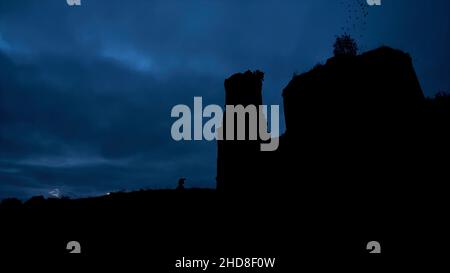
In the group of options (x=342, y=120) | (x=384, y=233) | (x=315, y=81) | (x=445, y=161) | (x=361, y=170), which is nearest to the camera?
(x=384, y=233)

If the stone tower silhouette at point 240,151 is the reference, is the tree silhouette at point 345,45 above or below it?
above

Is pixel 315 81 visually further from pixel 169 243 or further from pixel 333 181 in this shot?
pixel 169 243

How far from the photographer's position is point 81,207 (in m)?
13.1

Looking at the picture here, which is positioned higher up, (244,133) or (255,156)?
(244,133)

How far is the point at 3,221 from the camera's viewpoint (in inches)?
515

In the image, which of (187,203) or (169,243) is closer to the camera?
(169,243)

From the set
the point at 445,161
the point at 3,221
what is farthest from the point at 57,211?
the point at 445,161

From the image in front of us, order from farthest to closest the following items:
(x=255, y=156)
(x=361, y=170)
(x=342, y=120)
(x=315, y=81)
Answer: (x=255, y=156)
(x=315, y=81)
(x=342, y=120)
(x=361, y=170)

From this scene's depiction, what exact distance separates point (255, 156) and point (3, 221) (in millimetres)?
11599

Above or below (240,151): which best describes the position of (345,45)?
above

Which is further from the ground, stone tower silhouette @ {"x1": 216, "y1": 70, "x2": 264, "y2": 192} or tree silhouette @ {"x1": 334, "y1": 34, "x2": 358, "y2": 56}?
tree silhouette @ {"x1": 334, "y1": 34, "x2": 358, "y2": 56}
